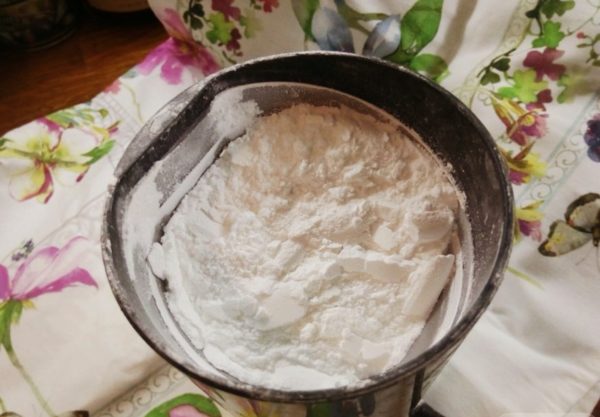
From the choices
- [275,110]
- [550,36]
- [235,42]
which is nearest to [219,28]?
[235,42]

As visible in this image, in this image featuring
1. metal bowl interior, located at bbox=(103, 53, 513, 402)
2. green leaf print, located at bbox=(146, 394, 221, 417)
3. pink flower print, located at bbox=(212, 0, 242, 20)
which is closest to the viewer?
metal bowl interior, located at bbox=(103, 53, 513, 402)

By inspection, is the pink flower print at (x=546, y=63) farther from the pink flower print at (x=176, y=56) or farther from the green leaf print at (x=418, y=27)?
the pink flower print at (x=176, y=56)

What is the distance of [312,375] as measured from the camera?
0.30m

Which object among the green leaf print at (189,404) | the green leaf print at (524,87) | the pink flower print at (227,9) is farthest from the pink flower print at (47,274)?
the green leaf print at (524,87)

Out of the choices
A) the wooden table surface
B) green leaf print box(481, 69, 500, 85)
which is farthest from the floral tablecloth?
the wooden table surface

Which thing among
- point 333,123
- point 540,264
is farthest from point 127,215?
point 540,264

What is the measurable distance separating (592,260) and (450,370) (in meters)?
0.11

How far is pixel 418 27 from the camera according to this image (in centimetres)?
44

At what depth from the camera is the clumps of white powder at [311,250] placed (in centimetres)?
31

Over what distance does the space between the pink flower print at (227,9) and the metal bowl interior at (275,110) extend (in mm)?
158

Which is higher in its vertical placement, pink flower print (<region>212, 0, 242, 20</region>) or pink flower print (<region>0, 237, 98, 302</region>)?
pink flower print (<region>212, 0, 242, 20</region>)

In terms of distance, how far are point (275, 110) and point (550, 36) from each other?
0.20 meters

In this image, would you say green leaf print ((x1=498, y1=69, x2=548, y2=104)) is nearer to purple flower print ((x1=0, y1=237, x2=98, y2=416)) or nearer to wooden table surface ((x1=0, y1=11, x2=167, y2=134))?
purple flower print ((x1=0, y1=237, x2=98, y2=416))

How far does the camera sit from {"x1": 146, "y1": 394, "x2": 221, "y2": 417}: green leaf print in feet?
1.30
